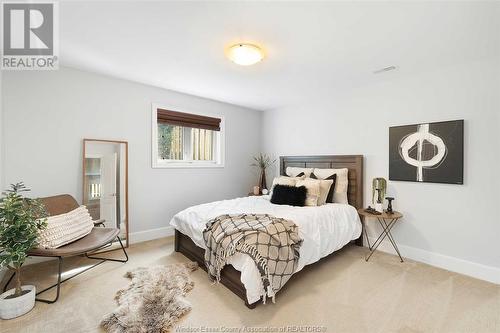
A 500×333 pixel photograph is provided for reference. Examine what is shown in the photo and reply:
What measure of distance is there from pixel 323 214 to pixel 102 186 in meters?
2.94

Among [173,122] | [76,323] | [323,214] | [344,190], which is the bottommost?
[76,323]

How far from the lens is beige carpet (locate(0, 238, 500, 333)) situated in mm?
1715

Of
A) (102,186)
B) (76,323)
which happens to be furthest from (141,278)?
(102,186)

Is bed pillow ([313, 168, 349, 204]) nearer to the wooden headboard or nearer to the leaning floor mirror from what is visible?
the wooden headboard

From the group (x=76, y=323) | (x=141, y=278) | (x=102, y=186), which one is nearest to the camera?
(x=76, y=323)

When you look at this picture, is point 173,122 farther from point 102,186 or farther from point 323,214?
point 323,214

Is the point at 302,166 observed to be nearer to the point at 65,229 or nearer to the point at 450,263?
the point at 450,263

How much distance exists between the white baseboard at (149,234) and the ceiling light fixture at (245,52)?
2.83 meters

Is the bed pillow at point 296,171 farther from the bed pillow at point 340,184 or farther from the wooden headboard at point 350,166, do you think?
the bed pillow at point 340,184

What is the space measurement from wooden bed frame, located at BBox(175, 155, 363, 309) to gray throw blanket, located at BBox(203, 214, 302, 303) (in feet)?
0.46

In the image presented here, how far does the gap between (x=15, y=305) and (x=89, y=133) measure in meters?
1.99

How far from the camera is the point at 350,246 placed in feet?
11.1

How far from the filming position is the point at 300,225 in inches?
93.2

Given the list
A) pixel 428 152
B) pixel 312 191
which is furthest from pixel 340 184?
pixel 428 152
